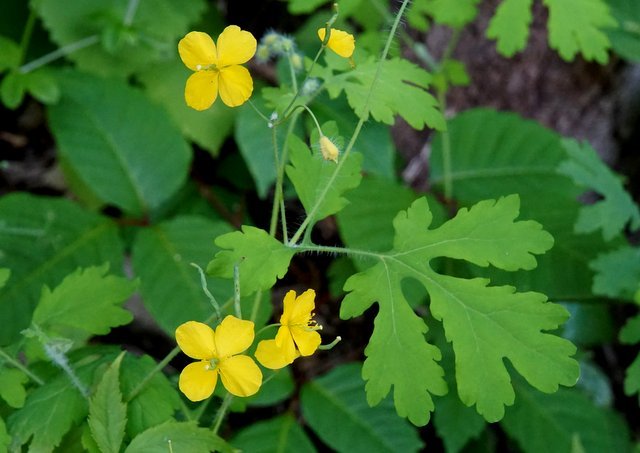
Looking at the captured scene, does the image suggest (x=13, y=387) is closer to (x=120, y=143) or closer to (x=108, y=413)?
(x=108, y=413)

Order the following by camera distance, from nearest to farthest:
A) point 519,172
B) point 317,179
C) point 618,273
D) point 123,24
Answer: point 317,179, point 618,273, point 123,24, point 519,172

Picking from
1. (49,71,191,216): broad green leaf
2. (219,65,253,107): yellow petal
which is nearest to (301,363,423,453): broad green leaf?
(49,71,191,216): broad green leaf

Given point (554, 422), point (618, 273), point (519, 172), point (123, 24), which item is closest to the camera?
point (618, 273)

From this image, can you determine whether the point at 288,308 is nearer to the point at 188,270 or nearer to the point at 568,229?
the point at 188,270

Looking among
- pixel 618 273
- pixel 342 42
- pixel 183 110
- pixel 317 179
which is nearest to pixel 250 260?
pixel 317 179

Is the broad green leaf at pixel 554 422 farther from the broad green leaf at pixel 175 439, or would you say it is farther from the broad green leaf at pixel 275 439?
the broad green leaf at pixel 175 439

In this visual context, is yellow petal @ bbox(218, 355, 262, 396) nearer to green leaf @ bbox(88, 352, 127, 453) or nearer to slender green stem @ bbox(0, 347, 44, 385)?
green leaf @ bbox(88, 352, 127, 453)

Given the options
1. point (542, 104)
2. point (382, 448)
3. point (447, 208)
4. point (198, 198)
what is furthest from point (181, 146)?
point (542, 104)
